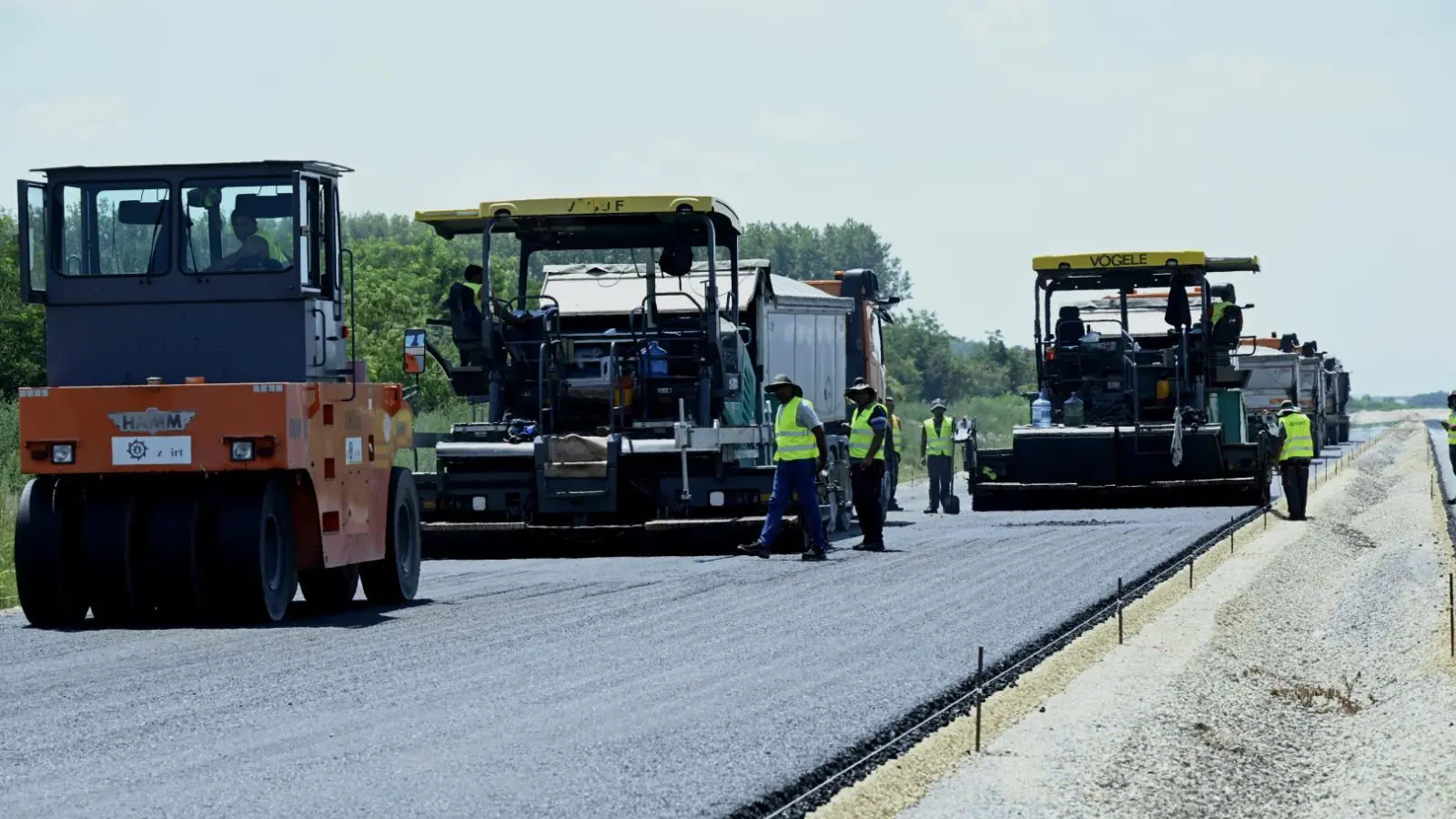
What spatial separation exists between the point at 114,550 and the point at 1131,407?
15291 mm

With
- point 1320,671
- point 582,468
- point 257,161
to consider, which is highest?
point 257,161

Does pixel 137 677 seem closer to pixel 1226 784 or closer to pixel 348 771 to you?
pixel 348 771

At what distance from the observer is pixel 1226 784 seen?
8.73 metres

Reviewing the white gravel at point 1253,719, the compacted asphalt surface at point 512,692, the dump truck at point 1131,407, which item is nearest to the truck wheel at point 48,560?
the compacted asphalt surface at point 512,692

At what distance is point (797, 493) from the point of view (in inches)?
711

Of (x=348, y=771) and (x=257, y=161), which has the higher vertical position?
(x=257, y=161)

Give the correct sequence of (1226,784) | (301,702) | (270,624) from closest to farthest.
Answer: (1226,784), (301,702), (270,624)

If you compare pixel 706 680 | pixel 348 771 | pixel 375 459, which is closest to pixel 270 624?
pixel 375 459

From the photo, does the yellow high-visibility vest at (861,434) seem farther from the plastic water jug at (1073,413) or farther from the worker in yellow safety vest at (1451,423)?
the worker in yellow safety vest at (1451,423)

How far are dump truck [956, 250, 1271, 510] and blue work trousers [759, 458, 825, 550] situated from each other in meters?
7.48

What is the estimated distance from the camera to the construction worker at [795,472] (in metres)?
17.8

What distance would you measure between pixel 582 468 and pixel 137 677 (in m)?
8.24

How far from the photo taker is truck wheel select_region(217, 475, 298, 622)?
12.6 meters

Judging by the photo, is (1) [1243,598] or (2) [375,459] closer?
(2) [375,459]
